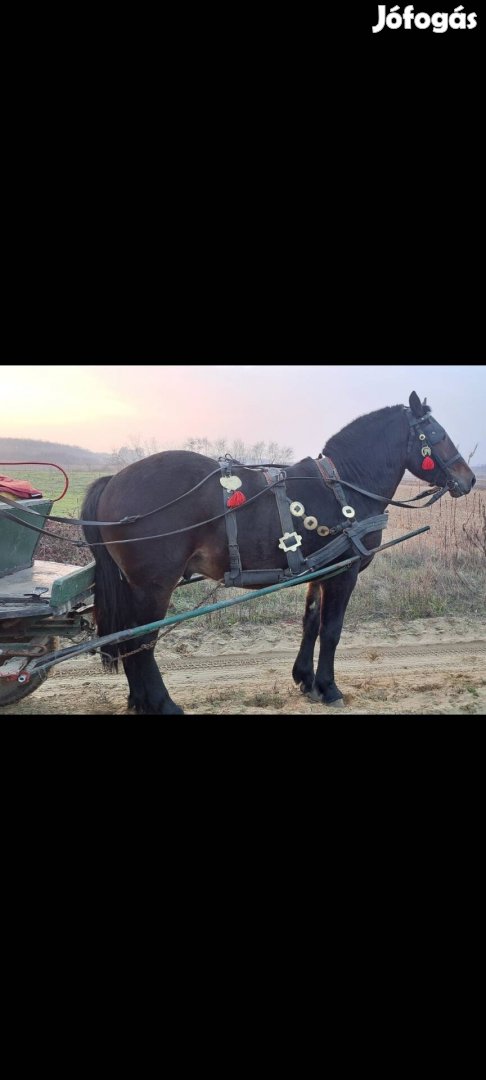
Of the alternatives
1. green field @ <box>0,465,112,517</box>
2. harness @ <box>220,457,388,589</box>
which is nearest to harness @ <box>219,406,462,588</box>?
harness @ <box>220,457,388,589</box>

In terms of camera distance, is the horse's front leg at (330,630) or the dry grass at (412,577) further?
the dry grass at (412,577)

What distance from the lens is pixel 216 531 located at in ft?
10.9

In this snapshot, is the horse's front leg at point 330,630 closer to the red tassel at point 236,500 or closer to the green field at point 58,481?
the red tassel at point 236,500

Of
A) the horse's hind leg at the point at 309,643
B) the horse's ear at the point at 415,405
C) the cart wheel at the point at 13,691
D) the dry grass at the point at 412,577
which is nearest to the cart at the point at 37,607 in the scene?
the cart wheel at the point at 13,691

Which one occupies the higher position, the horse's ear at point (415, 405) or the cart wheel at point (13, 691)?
the horse's ear at point (415, 405)

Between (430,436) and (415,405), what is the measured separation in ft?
0.78

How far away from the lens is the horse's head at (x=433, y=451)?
3793 millimetres

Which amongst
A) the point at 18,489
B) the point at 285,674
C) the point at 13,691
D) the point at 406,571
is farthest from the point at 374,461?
the point at 13,691

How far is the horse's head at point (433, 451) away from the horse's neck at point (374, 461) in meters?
0.08

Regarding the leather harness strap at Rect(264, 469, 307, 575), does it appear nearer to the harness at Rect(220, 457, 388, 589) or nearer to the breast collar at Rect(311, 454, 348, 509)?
the harness at Rect(220, 457, 388, 589)

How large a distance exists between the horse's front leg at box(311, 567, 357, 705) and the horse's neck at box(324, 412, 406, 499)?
0.64 meters

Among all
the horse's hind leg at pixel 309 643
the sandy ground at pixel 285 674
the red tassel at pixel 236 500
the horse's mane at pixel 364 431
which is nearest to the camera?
the red tassel at pixel 236 500

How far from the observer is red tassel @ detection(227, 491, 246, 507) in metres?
3.26

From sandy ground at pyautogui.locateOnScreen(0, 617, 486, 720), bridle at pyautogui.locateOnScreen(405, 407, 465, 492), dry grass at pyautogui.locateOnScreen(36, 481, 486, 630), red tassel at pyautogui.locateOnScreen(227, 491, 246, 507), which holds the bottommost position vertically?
sandy ground at pyautogui.locateOnScreen(0, 617, 486, 720)
